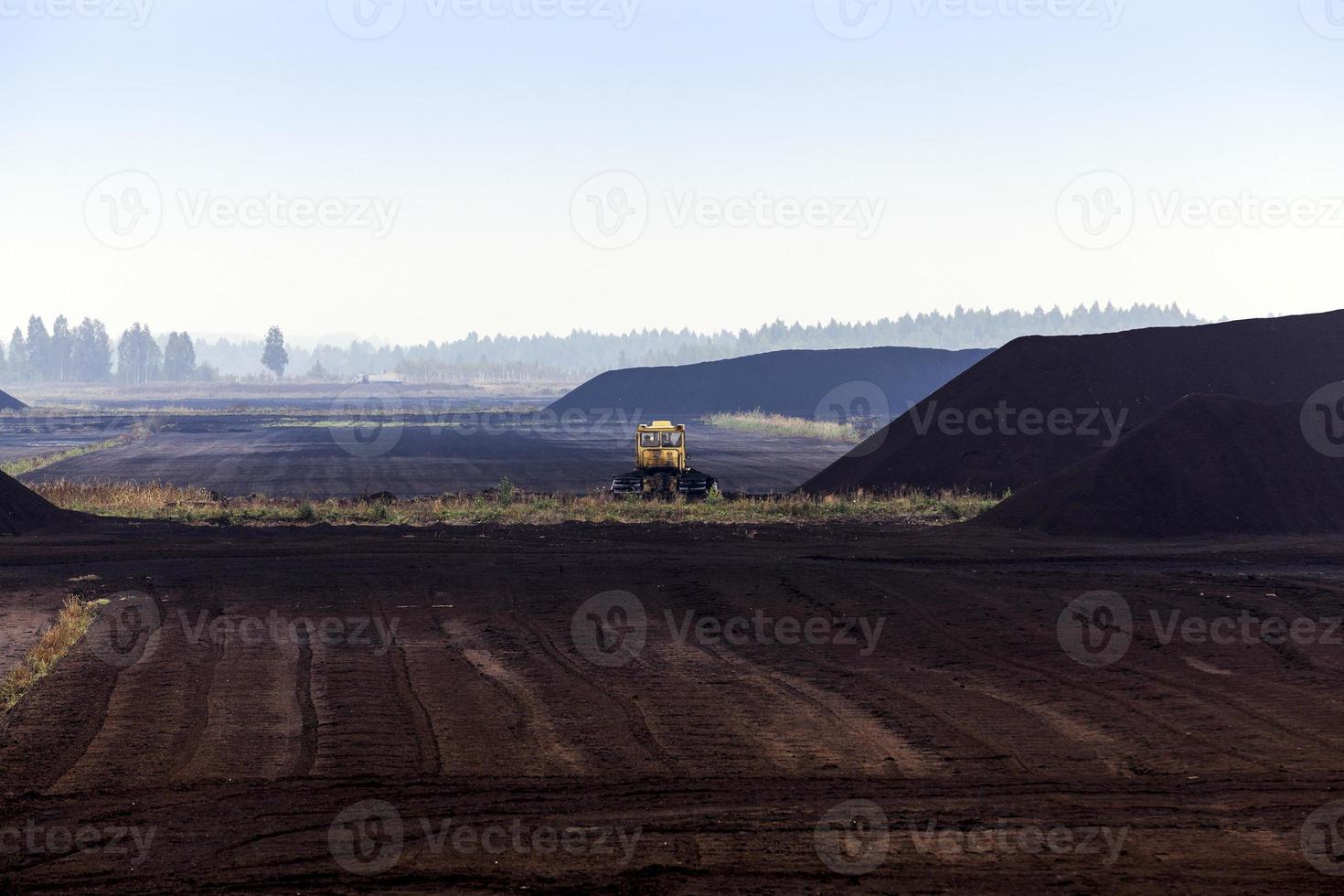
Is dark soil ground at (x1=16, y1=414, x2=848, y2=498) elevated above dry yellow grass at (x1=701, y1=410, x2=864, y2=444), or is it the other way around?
dry yellow grass at (x1=701, y1=410, x2=864, y2=444)

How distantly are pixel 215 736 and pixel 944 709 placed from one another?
799 cm

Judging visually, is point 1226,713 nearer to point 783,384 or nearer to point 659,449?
point 659,449

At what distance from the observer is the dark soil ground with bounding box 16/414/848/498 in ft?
182

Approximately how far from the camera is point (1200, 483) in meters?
32.6

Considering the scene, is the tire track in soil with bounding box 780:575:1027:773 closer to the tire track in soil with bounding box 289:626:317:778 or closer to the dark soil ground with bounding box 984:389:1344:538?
the tire track in soil with bounding box 289:626:317:778

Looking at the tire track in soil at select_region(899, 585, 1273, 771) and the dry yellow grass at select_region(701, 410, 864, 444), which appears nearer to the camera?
the tire track in soil at select_region(899, 585, 1273, 771)

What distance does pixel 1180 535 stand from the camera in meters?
30.6

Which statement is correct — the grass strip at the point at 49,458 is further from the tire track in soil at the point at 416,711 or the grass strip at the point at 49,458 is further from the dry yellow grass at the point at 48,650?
the tire track in soil at the point at 416,711

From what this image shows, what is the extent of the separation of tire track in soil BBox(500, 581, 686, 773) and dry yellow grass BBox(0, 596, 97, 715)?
6.50m

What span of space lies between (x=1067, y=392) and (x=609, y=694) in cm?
3612

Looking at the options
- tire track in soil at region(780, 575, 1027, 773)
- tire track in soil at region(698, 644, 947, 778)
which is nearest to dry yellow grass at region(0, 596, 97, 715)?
tire track in soil at region(698, 644, 947, 778)

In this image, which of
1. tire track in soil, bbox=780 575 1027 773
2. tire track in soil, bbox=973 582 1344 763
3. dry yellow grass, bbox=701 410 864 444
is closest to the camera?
tire track in soil, bbox=780 575 1027 773

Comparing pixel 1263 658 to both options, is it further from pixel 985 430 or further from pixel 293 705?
pixel 985 430

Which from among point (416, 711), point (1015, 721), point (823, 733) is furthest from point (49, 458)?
point (1015, 721)
